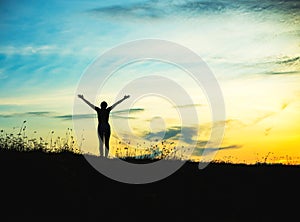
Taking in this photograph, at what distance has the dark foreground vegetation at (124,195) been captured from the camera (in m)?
11.4

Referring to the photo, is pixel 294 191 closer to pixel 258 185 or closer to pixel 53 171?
pixel 258 185

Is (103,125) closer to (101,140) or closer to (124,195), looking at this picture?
(101,140)

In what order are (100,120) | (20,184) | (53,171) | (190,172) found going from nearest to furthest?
1. (20,184)
2. (53,171)
3. (190,172)
4. (100,120)

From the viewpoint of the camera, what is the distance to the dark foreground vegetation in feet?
37.4

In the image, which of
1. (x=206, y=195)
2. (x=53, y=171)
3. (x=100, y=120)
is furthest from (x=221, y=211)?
(x=100, y=120)

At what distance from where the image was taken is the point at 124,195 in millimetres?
12664

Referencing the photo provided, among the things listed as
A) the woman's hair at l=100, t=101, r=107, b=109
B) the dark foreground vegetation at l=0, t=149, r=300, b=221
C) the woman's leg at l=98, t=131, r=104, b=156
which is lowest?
the dark foreground vegetation at l=0, t=149, r=300, b=221

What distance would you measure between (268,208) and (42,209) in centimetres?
657

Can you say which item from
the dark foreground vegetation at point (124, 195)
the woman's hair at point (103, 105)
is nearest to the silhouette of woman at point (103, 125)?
the woman's hair at point (103, 105)

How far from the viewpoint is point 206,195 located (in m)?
13.7

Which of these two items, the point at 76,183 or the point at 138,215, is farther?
the point at 76,183

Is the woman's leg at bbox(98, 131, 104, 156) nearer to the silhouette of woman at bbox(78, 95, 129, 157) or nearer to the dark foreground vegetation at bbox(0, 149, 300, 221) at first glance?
the silhouette of woman at bbox(78, 95, 129, 157)

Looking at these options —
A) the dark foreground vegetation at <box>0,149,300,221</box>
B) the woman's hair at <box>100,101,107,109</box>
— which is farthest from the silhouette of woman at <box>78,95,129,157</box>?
the dark foreground vegetation at <box>0,149,300,221</box>

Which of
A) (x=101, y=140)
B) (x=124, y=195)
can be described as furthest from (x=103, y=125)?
(x=124, y=195)
